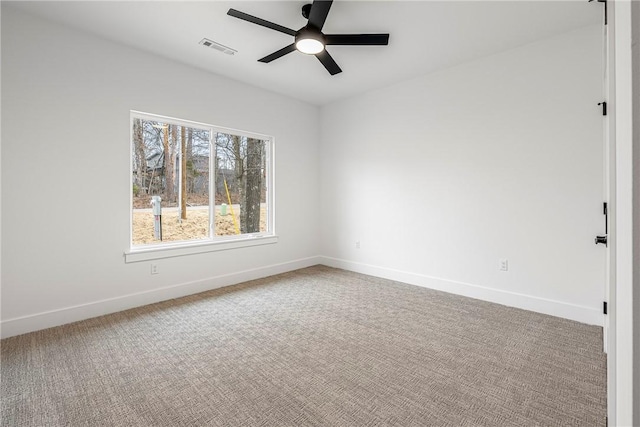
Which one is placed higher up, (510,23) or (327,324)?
(510,23)

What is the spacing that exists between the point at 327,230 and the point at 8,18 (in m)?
4.39

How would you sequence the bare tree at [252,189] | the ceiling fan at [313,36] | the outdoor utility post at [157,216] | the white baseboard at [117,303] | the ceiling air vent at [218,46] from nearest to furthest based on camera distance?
the ceiling fan at [313,36] → the white baseboard at [117,303] → the ceiling air vent at [218,46] → the outdoor utility post at [157,216] → the bare tree at [252,189]

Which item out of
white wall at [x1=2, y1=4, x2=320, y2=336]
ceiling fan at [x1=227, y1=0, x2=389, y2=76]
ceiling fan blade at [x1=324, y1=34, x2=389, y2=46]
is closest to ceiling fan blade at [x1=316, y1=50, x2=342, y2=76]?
ceiling fan at [x1=227, y1=0, x2=389, y2=76]

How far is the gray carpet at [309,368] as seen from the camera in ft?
5.63

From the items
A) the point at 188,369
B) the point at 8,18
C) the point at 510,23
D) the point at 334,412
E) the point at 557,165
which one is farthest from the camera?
the point at 557,165

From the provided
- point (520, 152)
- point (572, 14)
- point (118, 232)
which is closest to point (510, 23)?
point (572, 14)

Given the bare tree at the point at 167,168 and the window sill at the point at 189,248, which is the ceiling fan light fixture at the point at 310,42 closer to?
the bare tree at the point at 167,168

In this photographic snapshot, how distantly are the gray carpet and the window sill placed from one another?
22.5 inches

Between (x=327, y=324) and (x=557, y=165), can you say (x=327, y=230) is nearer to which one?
(x=327, y=324)

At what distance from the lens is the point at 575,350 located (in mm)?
2389

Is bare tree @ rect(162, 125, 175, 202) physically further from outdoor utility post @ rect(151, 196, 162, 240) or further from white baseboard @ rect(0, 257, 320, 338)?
white baseboard @ rect(0, 257, 320, 338)

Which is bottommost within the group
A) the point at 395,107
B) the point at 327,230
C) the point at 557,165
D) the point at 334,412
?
the point at 334,412

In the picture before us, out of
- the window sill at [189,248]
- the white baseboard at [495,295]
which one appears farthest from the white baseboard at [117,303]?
the white baseboard at [495,295]

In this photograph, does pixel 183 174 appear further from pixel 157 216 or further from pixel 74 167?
pixel 74 167
